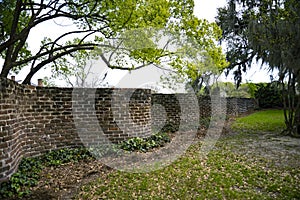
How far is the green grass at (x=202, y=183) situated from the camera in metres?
3.46

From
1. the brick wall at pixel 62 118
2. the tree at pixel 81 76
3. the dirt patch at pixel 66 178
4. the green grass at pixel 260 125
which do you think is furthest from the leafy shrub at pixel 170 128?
the dirt patch at pixel 66 178

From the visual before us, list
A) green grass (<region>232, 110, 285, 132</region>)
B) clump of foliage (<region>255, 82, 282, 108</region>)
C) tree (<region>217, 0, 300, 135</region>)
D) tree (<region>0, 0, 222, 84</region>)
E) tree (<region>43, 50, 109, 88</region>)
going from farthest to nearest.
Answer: clump of foliage (<region>255, 82, 282, 108</region>) < tree (<region>43, 50, 109, 88</region>) < green grass (<region>232, 110, 285, 132</region>) < tree (<region>217, 0, 300, 135</region>) < tree (<region>0, 0, 222, 84</region>)

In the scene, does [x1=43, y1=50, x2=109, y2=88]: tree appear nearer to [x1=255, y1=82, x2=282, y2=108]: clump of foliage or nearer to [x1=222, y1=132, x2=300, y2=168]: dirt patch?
[x1=222, y1=132, x2=300, y2=168]: dirt patch

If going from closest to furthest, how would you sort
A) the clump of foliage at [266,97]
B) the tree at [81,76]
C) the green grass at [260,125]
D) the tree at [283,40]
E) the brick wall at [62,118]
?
the brick wall at [62,118] → the tree at [283,40] → the green grass at [260,125] → the tree at [81,76] → the clump of foliage at [266,97]

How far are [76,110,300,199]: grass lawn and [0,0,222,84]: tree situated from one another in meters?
3.79

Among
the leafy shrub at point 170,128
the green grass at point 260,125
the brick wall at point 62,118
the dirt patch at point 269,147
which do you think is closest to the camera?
the brick wall at point 62,118

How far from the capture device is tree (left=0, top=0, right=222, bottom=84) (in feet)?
22.4

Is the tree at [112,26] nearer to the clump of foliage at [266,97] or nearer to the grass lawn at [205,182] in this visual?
the grass lawn at [205,182]

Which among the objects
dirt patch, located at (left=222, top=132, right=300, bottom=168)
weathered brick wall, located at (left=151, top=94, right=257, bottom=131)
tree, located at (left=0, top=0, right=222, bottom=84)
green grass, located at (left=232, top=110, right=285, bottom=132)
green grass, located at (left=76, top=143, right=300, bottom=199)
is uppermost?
tree, located at (left=0, top=0, right=222, bottom=84)

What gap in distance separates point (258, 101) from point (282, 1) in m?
11.4

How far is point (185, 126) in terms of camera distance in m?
9.84

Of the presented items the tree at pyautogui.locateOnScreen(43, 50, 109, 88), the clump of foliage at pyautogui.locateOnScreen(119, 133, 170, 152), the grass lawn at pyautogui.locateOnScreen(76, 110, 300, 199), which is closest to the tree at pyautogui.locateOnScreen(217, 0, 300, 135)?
the grass lawn at pyautogui.locateOnScreen(76, 110, 300, 199)

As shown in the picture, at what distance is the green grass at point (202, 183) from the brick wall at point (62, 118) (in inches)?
55.6

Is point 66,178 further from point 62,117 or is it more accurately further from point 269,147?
point 269,147
